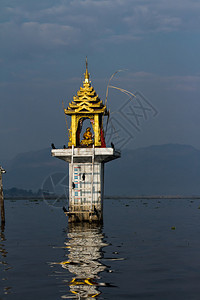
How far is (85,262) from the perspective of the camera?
20.8 meters

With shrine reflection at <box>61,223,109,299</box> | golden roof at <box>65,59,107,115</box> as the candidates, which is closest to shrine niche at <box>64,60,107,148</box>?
golden roof at <box>65,59,107,115</box>

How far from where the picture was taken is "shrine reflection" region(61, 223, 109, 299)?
1524cm

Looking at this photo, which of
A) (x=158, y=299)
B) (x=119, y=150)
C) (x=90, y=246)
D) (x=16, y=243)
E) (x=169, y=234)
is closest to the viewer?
(x=158, y=299)

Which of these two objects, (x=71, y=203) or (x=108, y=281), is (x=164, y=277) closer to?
(x=108, y=281)

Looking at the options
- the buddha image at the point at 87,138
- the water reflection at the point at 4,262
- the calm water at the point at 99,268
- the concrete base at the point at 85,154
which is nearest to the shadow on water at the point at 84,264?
the calm water at the point at 99,268

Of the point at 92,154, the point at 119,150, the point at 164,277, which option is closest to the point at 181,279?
the point at 164,277

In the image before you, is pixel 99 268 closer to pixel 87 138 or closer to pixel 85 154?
pixel 85 154

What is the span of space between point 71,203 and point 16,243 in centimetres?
1053

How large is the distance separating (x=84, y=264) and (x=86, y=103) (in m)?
22.3

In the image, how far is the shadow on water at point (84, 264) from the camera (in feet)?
49.8

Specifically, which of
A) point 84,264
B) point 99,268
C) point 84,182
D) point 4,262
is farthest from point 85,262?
point 84,182

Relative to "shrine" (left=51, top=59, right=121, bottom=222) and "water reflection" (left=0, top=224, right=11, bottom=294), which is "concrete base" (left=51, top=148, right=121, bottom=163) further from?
"water reflection" (left=0, top=224, right=11, bottom=294)

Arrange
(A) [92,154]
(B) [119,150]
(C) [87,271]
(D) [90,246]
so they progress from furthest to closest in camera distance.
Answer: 1. (B) [119,150]
2. (A) [92,154]
3. (D) [90,246]
4. (C) [87,271]

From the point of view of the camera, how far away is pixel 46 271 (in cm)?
1867
